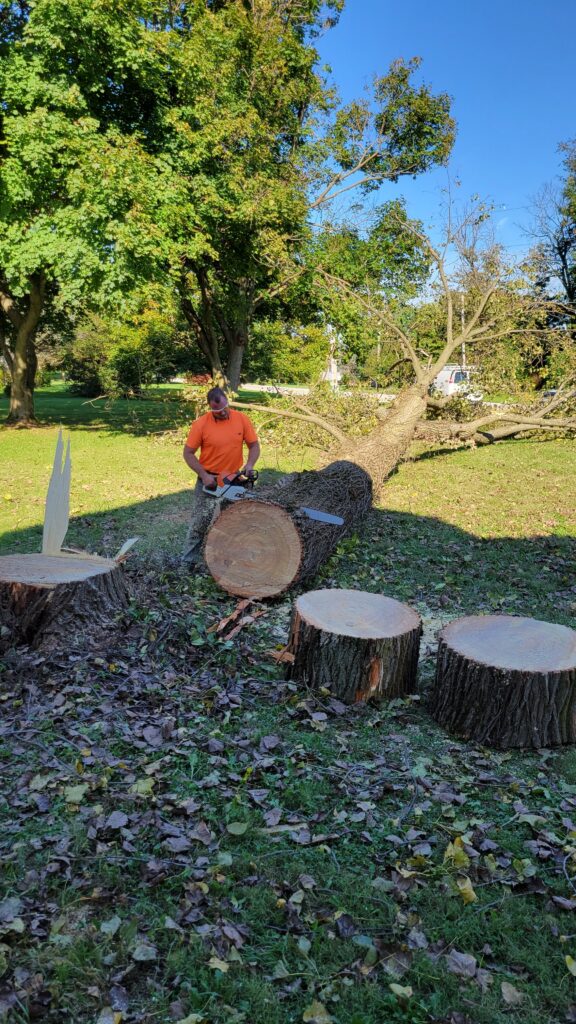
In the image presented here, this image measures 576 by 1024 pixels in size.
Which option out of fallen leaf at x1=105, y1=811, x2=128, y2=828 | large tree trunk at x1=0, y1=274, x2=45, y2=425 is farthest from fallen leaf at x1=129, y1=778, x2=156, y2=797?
large tree trunk at x1=0, y1=274, x2=45, y2=425

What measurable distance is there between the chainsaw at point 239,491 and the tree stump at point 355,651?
5.38 feet

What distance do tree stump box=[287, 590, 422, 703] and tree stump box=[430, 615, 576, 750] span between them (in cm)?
28

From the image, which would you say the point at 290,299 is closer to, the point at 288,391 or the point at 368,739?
the point at 288,391

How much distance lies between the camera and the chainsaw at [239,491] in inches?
224

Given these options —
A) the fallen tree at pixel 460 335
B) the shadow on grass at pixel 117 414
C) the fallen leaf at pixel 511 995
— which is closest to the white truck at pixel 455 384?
the fallen tree at pixel 460 335

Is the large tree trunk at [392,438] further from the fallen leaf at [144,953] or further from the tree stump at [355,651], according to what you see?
the fallen leaf at [144,953]

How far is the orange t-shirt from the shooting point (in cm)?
612

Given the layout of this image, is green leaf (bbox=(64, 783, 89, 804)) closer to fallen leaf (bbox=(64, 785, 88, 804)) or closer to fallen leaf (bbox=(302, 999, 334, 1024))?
fallen leaf (bbox=(64, 785, 88, 804))

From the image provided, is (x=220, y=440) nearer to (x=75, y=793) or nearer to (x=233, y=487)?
(x=233, y=487)

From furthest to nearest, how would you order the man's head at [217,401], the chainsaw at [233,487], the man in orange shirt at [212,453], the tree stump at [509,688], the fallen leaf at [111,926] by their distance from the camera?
the man in orange shirt at [212,453]
the man's head at [217,401]
the chainsaw at [233,487]
the tree stump at [509,688]
the fallen leaf at [111,926]

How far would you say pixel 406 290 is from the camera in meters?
15.4

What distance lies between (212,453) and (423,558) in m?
2.57

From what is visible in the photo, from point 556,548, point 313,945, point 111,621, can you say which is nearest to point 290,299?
point 556,548

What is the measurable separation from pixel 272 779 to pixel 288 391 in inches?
426
